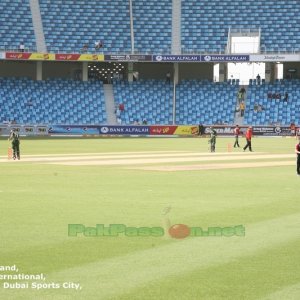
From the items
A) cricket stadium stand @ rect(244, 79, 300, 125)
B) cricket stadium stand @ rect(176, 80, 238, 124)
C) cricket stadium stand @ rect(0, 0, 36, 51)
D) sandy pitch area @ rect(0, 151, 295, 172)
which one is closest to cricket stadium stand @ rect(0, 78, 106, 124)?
cricket stadium stand @ rect(0, 0, 36, 51)

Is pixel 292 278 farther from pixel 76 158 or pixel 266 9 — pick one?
pixel 266 9

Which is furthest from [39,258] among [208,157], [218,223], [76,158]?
[208,157]

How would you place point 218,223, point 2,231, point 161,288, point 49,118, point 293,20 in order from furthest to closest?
point 293,20
point 49,118
point 218,223
point 2,231
point 161,288

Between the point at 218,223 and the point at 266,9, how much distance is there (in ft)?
216

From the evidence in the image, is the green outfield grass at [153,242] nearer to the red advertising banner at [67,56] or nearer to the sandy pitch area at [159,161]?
the sandy pitch area at [159,161]

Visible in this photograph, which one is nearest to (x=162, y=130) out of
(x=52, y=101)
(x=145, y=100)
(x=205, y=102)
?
(x=145, y=100)

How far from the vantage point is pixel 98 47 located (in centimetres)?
7400

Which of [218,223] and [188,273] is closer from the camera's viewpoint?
[188,273]

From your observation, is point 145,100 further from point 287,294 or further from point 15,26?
point 287,294
